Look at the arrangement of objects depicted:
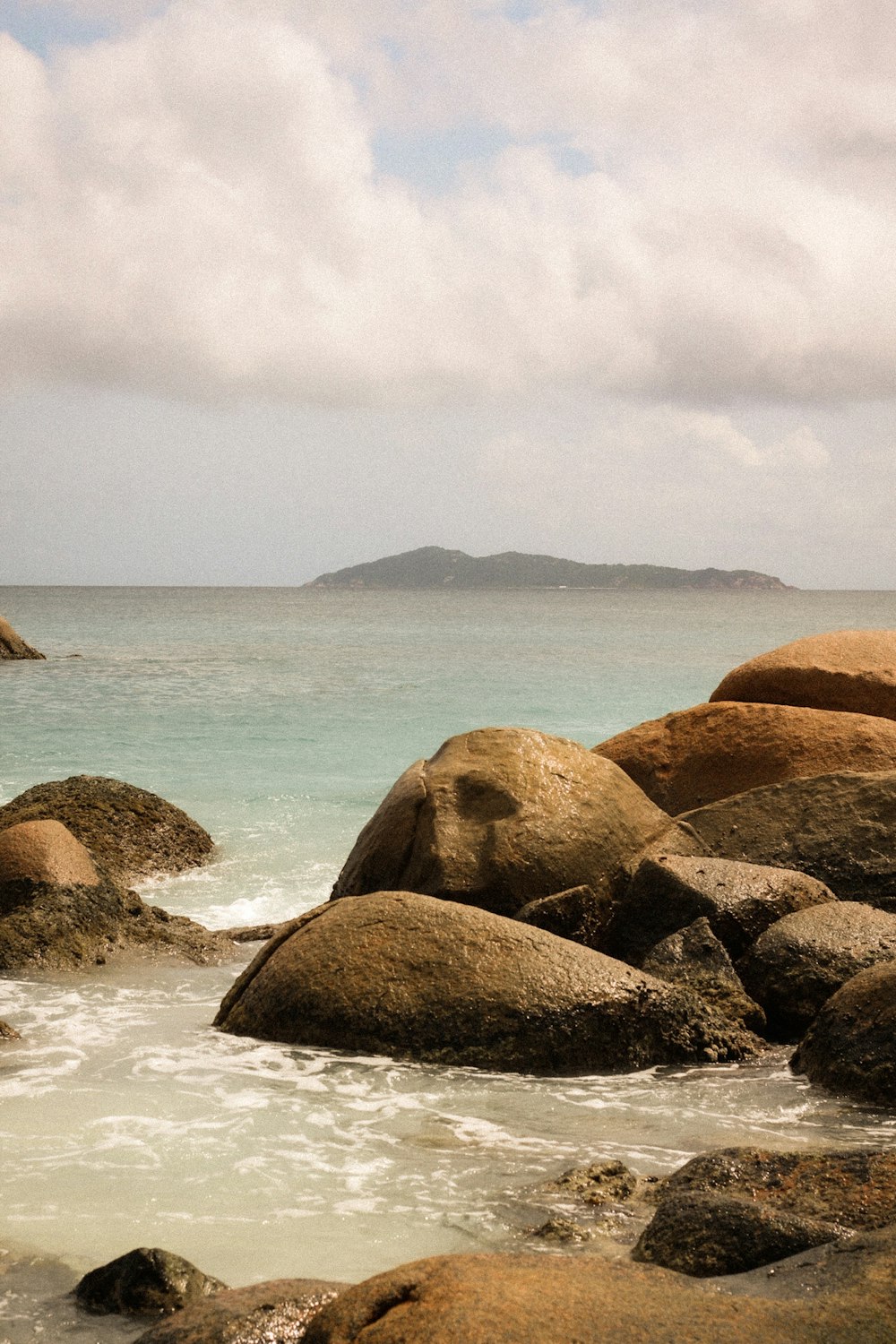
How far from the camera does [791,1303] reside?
2711 mm

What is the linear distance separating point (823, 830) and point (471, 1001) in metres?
2.85

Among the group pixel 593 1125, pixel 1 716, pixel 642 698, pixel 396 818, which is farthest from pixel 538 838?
pixel 642 698

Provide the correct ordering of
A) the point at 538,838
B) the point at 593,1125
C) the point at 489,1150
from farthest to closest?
the point at 538,838 → the point at 593,1125 → the point at 489,1150

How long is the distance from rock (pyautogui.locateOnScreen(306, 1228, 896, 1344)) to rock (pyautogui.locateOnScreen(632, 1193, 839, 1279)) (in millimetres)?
213

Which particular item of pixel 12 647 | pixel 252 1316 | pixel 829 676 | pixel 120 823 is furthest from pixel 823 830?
pixel 12 647

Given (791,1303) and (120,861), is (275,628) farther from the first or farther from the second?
(791,1303)

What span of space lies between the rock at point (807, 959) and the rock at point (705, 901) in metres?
0.25

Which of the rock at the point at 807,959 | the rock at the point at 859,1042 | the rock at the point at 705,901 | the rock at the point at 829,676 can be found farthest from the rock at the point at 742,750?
the rock at the point at 859,1042

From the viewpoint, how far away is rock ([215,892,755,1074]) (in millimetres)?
5652

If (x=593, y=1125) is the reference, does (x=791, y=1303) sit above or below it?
above

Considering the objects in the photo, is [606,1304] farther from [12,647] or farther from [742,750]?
[12,647]

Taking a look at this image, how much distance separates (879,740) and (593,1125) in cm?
461

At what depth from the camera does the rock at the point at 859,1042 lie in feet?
16.8

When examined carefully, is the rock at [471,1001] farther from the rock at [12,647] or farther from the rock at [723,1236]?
the rock at [12,647]
